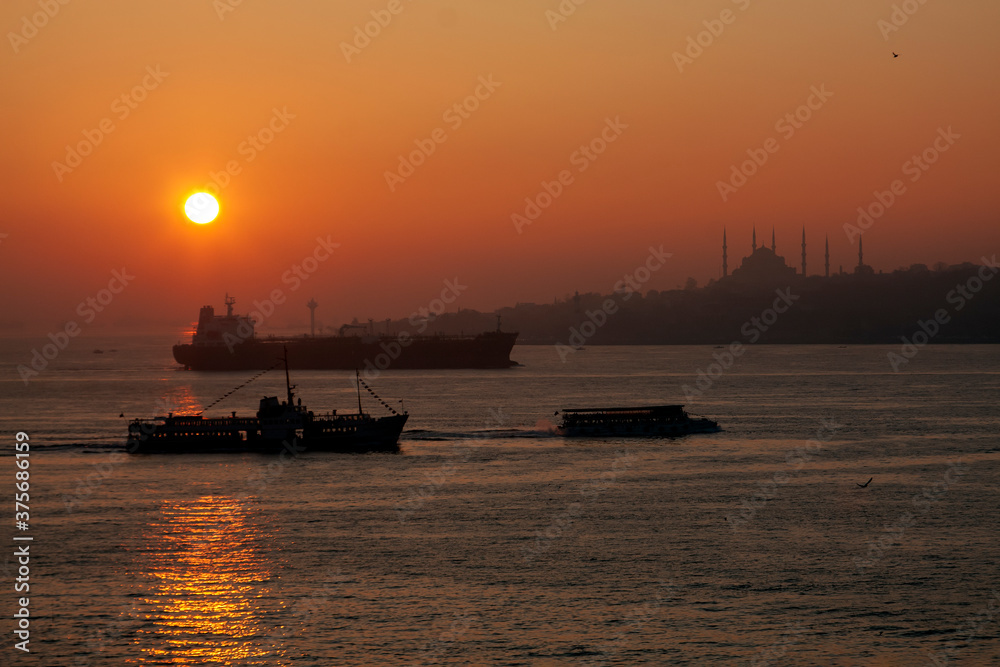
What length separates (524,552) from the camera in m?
36.8

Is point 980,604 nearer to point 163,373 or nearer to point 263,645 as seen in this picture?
point 263,645

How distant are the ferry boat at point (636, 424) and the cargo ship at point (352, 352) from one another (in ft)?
342

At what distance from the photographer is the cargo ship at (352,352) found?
185000 mm

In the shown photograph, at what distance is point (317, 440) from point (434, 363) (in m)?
119

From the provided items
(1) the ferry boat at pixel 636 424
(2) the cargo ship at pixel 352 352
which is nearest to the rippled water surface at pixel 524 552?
(1) the ferry boat at pixel 636 424

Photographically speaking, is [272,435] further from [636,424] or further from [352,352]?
[352,352]

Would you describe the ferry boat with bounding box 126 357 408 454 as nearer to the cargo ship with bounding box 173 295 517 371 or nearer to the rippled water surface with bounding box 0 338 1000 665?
the rippled water surface with bounding box 0 338 1000 665

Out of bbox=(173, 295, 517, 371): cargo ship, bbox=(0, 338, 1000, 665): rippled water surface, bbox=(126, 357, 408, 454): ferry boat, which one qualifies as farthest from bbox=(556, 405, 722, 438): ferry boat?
bbox=(173, 295, 517, 371): cargo ship

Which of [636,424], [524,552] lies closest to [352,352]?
[636,424]

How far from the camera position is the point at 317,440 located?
6781 cm

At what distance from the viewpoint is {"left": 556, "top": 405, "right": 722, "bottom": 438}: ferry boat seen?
248 ft

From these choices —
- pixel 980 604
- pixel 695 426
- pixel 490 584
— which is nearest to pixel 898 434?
pixel 695 426

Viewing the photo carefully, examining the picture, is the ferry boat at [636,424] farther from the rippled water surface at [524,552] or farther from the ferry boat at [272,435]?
the ferry boat at [272,435]

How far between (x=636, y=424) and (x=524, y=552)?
133ft
